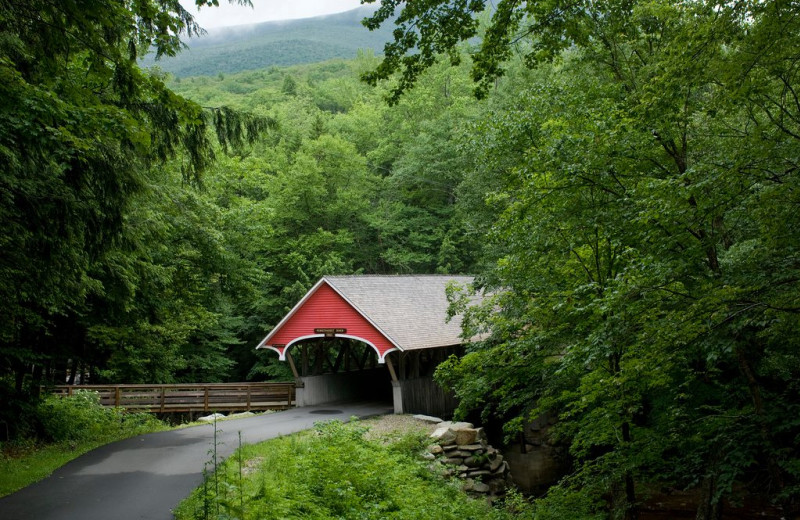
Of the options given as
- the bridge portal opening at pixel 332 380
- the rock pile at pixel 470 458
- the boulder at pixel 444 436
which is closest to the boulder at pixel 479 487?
the rock pile at pixel 470 458

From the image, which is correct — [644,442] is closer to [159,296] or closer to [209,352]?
[159,296]

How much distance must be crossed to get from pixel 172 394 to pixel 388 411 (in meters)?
6.89

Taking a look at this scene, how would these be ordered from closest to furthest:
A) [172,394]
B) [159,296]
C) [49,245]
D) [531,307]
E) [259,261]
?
[49,245] → [531,307] → [159,296] → [172,394] → [259,261]

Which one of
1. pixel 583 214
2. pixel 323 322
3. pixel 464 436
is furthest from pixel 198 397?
pixel 583 214

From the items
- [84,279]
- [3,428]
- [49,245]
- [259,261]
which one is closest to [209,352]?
[259,261]

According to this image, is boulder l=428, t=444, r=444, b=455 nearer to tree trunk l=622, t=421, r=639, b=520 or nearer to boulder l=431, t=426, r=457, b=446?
boulder l=431, t=426, r=457, b=446

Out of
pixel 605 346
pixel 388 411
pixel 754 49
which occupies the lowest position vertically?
pixel 388 411

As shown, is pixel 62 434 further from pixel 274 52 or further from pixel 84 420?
pixel 274 52

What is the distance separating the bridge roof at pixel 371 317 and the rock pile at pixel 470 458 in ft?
10.9

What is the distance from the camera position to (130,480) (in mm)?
9008

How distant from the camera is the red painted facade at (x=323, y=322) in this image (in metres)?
16.7

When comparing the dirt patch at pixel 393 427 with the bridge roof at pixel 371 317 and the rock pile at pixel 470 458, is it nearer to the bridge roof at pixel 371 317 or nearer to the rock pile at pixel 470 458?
the rock pile at pixel 470 458

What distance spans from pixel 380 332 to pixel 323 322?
2.31 metres

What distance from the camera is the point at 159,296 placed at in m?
13.0
